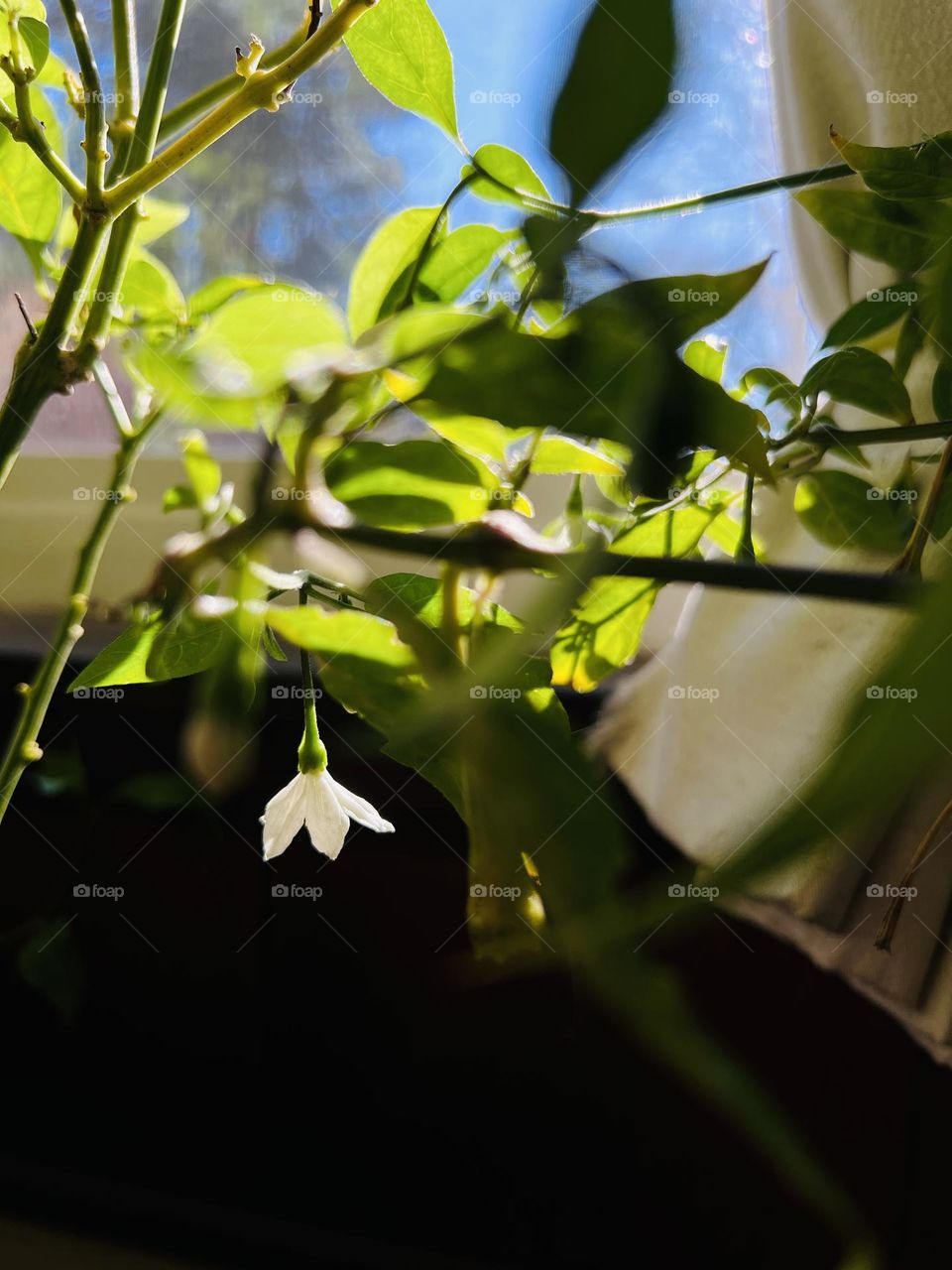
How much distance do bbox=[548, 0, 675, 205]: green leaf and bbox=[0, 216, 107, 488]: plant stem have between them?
137 millimetres

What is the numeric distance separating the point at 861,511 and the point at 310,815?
184 mm

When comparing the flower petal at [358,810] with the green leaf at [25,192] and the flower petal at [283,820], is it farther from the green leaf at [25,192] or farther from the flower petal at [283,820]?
the green leaf at [25,192]

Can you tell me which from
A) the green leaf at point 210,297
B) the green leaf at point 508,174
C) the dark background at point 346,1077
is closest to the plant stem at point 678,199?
the green leaf at point 508,174

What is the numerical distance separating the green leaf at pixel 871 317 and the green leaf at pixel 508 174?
10 centimetres

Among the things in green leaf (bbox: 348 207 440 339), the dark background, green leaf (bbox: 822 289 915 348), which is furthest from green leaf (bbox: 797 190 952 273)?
the dark background

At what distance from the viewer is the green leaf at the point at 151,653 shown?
19cm

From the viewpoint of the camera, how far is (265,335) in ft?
0.37

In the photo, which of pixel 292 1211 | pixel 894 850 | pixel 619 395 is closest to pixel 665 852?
pixel 894 850

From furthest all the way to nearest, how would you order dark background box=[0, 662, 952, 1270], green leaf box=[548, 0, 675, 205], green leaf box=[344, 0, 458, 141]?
1. dark background box=[0, 662, 952, 1270]
2. green leaf box=[344, 0, 458, 141]
3. green leaf box=[548, 0, 675, 205]

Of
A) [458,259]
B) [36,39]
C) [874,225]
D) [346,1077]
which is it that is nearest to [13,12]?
[36,39]

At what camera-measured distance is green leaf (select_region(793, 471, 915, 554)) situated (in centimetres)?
28

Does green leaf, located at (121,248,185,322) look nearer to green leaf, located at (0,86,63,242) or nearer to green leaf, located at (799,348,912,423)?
green leaf, located at (0,86,63,242)

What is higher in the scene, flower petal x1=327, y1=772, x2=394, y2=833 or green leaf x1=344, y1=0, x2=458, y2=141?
green leaf x1=344, y1=0, x2=458, y2=141

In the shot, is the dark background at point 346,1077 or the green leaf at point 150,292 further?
the dark background at point 346,1077
